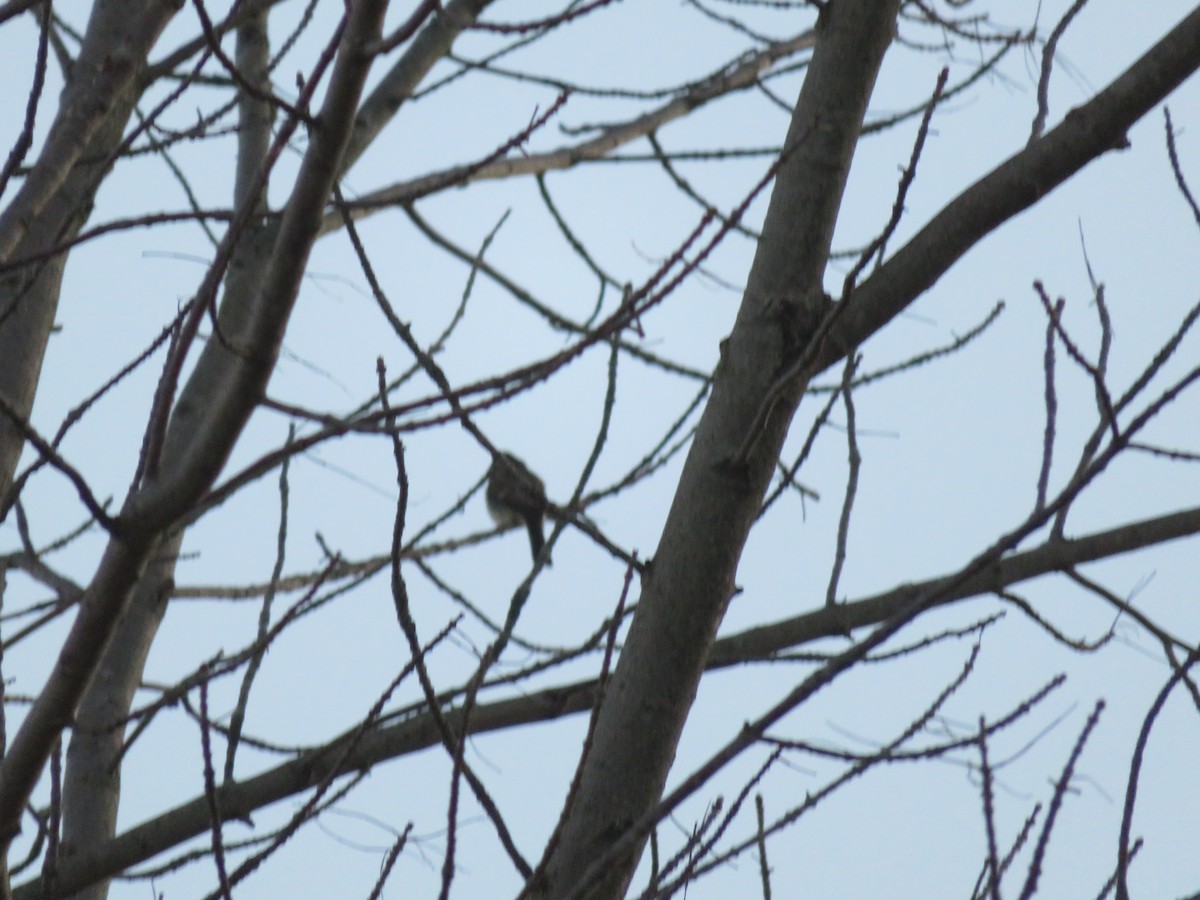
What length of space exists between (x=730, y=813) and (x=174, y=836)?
3.34ft

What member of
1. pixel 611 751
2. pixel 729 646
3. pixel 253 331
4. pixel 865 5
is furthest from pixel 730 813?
pixel 865 5

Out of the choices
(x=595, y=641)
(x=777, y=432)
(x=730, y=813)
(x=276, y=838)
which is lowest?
(x=276, y=838)

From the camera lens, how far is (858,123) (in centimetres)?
185

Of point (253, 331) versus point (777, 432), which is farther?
point (777, 432)

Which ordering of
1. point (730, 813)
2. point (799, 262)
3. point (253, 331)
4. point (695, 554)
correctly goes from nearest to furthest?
point (253, 331) < point (730, 813) < point (695, 554) < point (799, 262)

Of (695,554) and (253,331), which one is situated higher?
(695,554)

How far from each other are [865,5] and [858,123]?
0.17 m

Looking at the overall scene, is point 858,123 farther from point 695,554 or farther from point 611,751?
point 611,751

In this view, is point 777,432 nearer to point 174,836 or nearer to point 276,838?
point 276,838

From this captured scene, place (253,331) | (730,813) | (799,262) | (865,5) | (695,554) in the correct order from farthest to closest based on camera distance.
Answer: (865,5) → (799,262) → (695,554) → (730,813) → (253,331)

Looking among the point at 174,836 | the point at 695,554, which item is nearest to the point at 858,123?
the point at 695,554

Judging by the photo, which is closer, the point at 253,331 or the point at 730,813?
the point at 253,331

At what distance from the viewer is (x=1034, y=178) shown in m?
1.64

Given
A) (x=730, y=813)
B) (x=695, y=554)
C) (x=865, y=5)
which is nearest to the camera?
(x=730, y=813)
